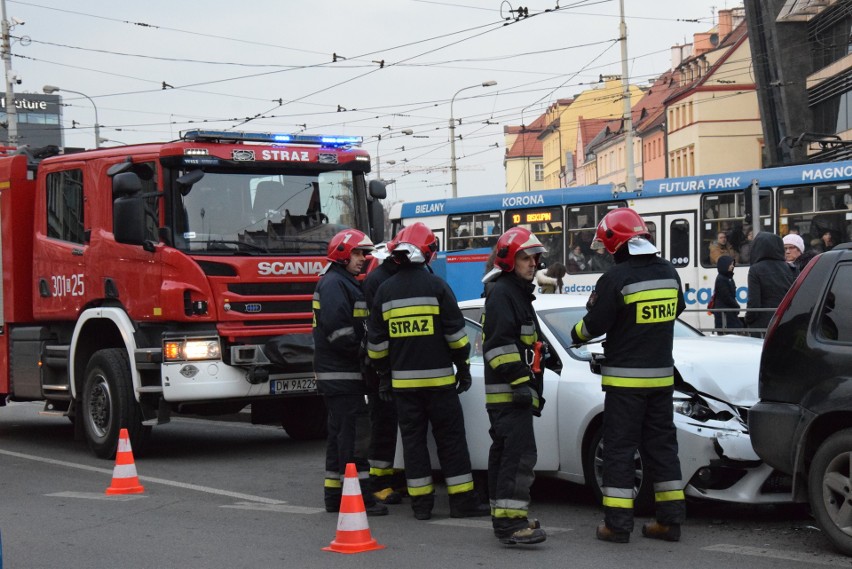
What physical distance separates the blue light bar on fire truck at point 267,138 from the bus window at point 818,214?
11.0m

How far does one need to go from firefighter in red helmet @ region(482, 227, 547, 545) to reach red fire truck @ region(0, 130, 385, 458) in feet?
13.5

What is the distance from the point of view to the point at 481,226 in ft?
89.0

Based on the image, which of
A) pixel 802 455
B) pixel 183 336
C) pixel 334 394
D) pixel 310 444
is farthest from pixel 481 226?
pixel 802 455

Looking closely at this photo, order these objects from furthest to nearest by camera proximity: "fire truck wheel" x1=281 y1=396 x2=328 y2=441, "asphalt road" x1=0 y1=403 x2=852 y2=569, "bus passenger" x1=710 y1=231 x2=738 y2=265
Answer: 1. "bus passenger" x1=710 y1=231 x2=738 y2=265
2. "fire truck wheel" x1=281 y1=396 x2=328 y2=441
3. "asphalt road" x1=0 y1=403 x2=852 y2=569

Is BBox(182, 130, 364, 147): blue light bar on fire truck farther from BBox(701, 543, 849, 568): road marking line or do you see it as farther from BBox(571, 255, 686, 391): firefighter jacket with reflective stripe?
BBox(701, 543, 849, 568): road marking line

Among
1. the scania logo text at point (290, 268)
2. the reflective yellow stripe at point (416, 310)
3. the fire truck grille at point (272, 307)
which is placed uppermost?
the scania logo text at point (290, 268)

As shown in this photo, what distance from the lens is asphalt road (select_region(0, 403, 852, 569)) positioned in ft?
22.9

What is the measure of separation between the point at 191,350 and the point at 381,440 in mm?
2810

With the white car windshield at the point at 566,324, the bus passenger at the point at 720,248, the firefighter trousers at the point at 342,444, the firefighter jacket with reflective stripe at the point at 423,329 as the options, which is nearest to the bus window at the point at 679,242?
the bus passenger at the point at 720,248

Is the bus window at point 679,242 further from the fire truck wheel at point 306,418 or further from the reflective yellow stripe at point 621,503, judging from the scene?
the reflective yellow stripe at point 621,503

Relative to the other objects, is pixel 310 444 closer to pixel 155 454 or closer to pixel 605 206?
pixel 155 454

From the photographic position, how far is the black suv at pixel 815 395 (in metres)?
6.57

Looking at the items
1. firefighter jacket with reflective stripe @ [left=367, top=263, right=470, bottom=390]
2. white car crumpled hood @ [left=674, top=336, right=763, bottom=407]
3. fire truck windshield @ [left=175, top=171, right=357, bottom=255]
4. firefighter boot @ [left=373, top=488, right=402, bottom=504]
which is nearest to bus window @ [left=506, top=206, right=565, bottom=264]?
fire truck windshield @ [left=175, top=171, right=357, bottom=255]

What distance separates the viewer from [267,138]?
11.9 metres
